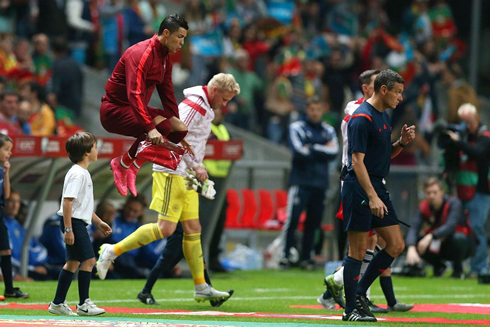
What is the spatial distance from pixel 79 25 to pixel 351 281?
12362mm

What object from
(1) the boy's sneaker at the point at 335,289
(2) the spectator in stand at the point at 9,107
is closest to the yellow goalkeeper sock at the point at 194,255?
(1) the boy's sneaker at the point at 335,289

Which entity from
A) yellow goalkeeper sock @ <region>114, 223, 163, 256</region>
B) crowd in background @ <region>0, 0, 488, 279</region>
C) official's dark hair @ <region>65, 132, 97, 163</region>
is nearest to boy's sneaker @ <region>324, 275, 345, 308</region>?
yellow goalkeeper sock @ <region>114, 223, 163, 256</region>

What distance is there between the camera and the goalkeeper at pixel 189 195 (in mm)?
10391

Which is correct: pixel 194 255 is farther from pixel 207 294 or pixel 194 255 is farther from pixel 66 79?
pixel 66 79

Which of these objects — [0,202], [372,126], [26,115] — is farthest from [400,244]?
[26,115]

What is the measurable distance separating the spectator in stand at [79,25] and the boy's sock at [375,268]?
38.7 feet

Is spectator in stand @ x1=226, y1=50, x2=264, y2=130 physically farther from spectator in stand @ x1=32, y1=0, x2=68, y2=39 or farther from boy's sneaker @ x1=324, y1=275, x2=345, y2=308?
boy's sneaker @ x1=324, y1=275, x2=345, y2=308

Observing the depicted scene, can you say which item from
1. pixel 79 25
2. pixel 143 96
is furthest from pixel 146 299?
pixel 79 25

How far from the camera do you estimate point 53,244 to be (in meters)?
14.0

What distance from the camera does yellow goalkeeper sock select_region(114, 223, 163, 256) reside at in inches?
410

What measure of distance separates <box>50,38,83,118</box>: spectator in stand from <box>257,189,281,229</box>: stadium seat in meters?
3.49

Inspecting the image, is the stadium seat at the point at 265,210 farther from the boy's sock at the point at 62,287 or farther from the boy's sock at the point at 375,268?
the boy's sock at the point at 62,287

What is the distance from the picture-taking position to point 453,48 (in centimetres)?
2739

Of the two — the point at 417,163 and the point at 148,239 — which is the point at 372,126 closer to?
the point at 148,239
